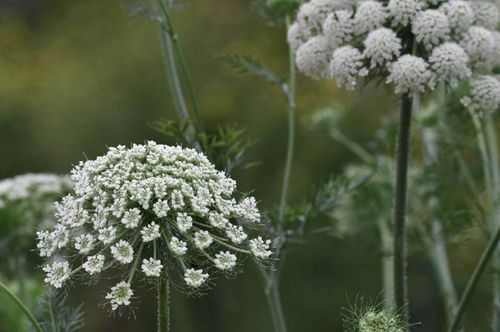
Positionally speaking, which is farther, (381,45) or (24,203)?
(24,203)

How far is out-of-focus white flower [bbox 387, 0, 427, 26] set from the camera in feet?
10.2

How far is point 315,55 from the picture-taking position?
3.34 m

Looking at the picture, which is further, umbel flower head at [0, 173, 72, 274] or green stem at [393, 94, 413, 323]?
umbel flower head at [0, 173, 72, 274]

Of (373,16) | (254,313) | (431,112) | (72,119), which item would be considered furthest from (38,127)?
(373,16)

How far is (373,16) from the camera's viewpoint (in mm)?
3158

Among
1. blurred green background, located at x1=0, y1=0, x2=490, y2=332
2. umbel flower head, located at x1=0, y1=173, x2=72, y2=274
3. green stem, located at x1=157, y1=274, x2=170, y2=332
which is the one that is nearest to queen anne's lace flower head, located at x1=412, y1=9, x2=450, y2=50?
green stem, located at x1=157, y1=274, x2=170, y2=332

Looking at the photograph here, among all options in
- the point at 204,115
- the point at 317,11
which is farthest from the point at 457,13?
the point at 204,115

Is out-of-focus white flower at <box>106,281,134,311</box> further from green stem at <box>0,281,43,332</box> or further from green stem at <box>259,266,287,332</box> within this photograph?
green stem at <box>259,266,287,332</box>

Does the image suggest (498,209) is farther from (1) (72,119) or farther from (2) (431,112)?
(1) (72,119)

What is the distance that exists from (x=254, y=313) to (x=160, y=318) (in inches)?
284

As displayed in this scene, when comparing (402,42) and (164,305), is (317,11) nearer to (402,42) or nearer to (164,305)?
(402,42)

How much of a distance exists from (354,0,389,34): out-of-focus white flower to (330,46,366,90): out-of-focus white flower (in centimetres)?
9

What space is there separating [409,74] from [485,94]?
392mm

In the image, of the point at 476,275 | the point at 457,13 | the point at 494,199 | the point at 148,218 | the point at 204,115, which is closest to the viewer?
the point at 148,218
